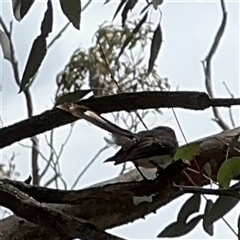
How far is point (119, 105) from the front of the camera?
2.06 feet

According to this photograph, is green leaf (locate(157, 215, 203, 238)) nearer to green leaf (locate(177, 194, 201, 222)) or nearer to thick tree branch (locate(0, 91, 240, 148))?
green leaf (locate(177, 194, 201, 222))

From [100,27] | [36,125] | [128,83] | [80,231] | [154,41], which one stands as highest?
[100,27]

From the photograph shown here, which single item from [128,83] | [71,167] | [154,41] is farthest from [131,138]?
[71,167]

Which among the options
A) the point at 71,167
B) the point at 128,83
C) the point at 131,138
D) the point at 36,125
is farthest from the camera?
the point at 71,167

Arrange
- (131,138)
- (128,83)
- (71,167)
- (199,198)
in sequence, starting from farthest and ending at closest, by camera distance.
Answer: (71,167)
(128,83)
(199,198)
(131,138)

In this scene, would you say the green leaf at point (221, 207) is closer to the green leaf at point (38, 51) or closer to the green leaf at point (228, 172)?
the green leaf at point (228, 172)

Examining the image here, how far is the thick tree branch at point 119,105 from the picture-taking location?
576 millimetres

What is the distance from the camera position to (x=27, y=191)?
27.9 inches

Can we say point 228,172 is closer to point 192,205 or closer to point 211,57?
point 192,205

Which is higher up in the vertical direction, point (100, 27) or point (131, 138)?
point (100, 27)

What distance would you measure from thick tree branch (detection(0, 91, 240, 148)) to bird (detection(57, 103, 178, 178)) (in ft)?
0.08

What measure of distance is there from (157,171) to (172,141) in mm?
32

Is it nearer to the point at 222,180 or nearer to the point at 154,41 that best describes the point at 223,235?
the point at 154,41

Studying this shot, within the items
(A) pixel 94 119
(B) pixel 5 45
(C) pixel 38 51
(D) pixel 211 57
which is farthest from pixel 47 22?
(D) pixel 211 57
